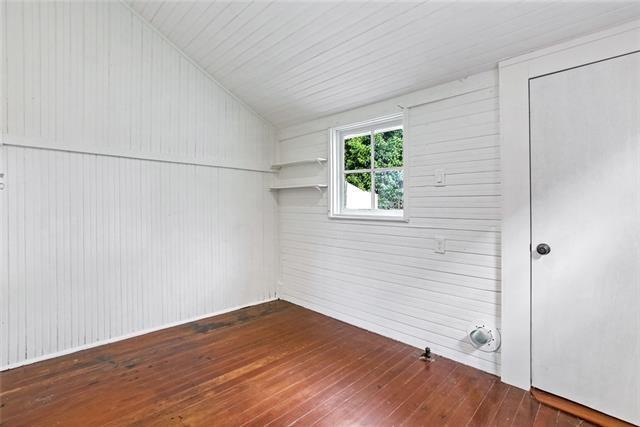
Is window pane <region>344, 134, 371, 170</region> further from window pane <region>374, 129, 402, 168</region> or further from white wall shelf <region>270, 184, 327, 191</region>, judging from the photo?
white wall shelf <region>270, 184, 327, 191</region>

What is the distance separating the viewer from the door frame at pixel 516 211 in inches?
81.2

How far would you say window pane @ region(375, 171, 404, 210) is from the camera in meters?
2.96

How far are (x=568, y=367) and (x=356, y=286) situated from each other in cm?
173

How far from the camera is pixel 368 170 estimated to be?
320 cm

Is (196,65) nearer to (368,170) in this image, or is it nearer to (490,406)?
(368,170)

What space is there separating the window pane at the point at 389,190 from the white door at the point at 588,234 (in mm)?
1115

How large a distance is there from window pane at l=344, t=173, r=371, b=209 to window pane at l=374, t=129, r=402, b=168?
0.22 meters

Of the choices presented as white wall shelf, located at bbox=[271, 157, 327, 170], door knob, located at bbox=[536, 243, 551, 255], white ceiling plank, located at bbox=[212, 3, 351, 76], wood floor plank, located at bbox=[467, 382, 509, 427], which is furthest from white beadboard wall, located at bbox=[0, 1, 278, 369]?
door knob, located at bbox=[536, 243, 551, 255]

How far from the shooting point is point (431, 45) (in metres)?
2.22

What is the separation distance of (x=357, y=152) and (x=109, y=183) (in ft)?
7.83

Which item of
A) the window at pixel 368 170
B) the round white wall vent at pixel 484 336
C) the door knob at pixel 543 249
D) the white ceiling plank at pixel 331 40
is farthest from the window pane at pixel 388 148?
the round white wall vent at pixel 484 336

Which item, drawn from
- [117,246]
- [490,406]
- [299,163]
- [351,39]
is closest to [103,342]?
[117,246]

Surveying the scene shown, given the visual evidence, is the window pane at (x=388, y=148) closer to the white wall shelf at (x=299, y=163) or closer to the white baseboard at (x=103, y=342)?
the white wall shelf at (x=299, y=163)

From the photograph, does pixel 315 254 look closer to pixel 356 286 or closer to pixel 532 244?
pixel 356 286
